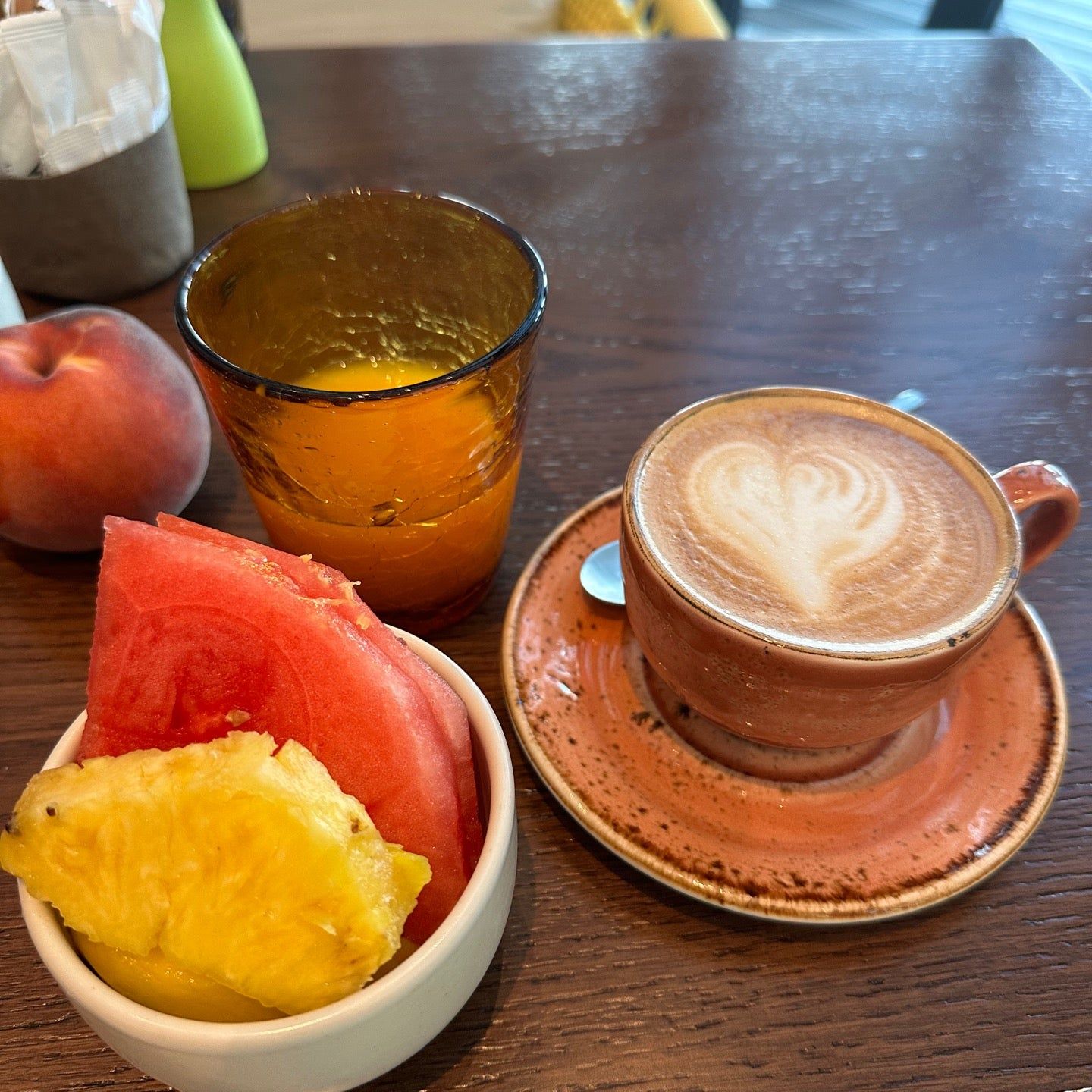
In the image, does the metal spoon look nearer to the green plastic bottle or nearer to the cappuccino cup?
the cappuccino cup

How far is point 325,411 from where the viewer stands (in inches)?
18.6

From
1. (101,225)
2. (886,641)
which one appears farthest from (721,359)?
(101,225)

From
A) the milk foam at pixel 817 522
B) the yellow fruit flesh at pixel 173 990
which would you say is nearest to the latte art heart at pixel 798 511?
the milk foam at pixel 817 522

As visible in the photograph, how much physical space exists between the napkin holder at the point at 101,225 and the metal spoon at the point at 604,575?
568 mm

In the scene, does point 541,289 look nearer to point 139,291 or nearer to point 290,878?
point 290,878

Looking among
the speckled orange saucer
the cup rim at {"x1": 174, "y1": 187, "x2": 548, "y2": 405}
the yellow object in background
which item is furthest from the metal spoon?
the yellow object in background

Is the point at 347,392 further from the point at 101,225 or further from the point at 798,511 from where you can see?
the point at 101,225

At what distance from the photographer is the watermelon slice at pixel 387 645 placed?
0.40 meters

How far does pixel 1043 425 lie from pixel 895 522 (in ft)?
1.15

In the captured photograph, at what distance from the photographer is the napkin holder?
80 centimetres

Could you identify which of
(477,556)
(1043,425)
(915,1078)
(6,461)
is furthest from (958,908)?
(6,461)

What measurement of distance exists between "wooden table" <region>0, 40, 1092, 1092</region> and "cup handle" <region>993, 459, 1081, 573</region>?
10cm

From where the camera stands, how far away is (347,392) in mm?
498

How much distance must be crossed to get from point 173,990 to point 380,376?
460mm
